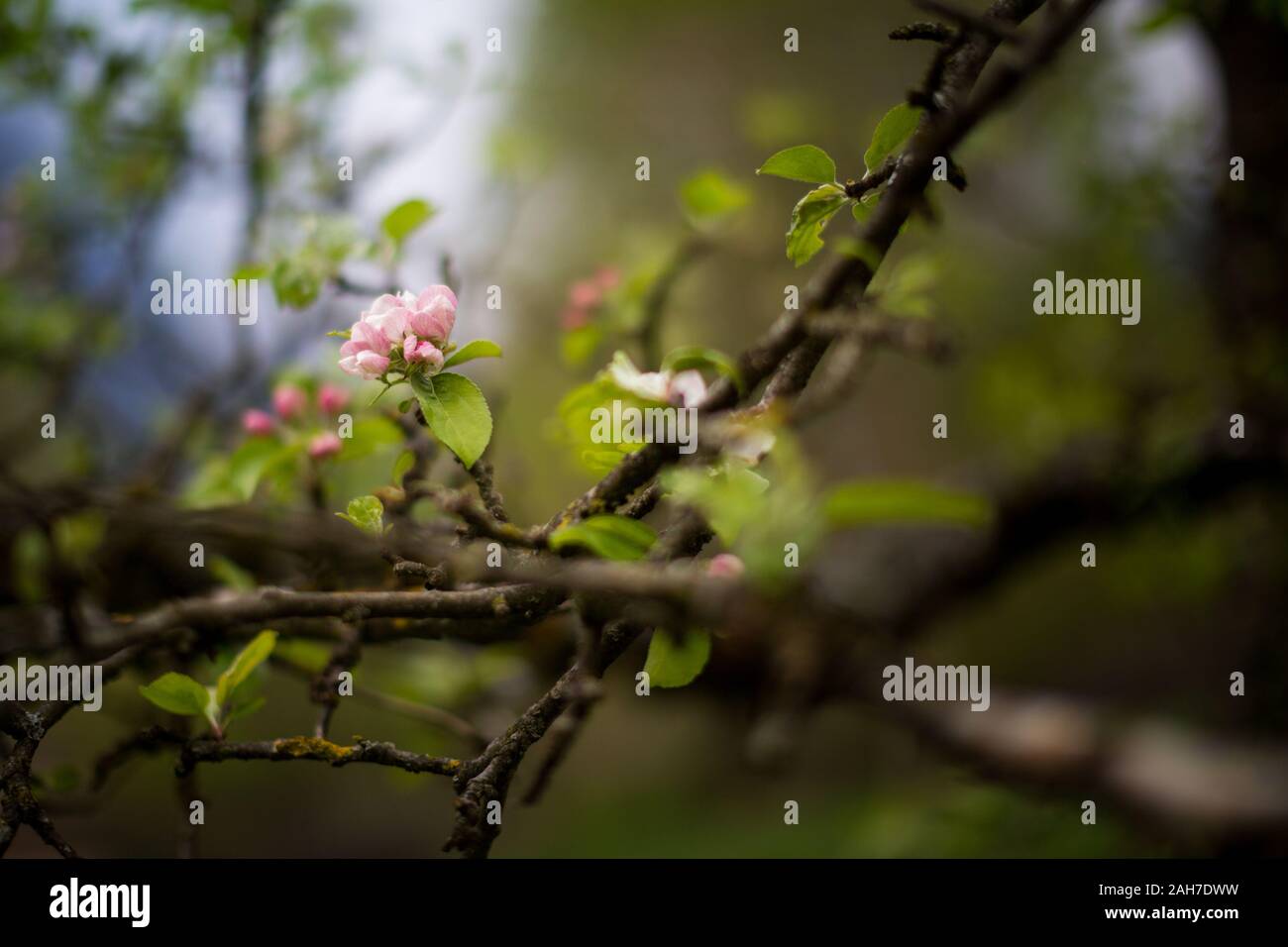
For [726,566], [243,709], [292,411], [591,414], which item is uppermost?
[292,411]

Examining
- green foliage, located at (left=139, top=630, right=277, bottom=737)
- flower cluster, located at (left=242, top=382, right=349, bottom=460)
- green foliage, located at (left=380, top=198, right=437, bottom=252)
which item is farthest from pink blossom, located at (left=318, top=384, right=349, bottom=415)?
green foliage, located at (left=139, top=630, right=277, bottom=737)

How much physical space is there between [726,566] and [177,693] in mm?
548

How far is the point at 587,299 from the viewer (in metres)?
1.31

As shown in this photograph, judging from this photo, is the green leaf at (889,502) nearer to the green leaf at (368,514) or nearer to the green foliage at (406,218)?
the green leaf at (368,514)

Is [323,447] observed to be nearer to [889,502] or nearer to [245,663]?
[245,663]

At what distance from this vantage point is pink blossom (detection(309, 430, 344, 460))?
104cm

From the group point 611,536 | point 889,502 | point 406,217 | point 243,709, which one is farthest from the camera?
point 406,217

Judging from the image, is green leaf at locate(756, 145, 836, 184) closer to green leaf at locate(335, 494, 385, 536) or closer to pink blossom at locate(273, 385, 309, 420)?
green leaf at locate(335, 494, 385, 536)

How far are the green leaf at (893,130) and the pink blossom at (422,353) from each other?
1.33 feet

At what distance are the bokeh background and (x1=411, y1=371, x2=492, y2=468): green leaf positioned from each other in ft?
0.96

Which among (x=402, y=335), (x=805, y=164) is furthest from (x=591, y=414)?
(x=805, y=164)

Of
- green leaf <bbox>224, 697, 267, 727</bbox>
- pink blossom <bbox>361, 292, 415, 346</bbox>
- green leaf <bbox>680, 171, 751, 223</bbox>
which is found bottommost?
green leaf <bbox>224, 697, 267, 727</bbox>
